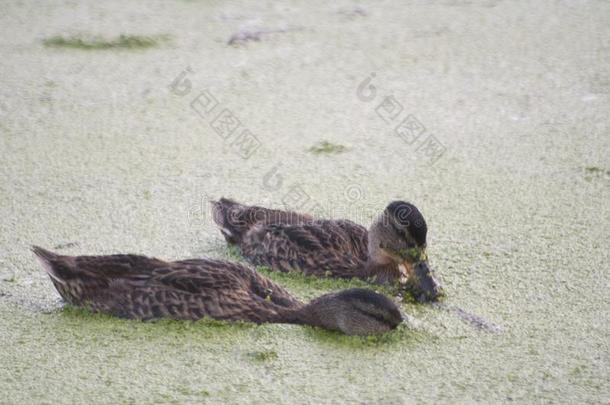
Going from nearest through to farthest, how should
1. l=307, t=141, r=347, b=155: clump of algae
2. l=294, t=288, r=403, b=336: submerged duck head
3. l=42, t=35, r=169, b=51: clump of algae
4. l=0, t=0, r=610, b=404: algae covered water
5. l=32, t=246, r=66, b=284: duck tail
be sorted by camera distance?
l=0, t=0, r=610, b=404: algae covered water < l=294, t=288, r=403, b=336: submerged duck head < l=32, t=246, r=66, b=284: duck tail < l=307, t=141, r=347, b=155: clump of algae < l=42, t=35, r=169, b=51: clump of algae

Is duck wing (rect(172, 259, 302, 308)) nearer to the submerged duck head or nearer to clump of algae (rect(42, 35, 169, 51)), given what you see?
the submerged duck head

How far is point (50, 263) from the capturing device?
333cm

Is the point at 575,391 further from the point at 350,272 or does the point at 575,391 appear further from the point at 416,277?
the point at 350,272

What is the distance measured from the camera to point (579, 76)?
5277 millimetres

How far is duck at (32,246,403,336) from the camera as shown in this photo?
3.09 m

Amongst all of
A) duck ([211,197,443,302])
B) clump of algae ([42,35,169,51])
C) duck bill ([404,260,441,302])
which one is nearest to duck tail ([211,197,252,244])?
duck ([211,197,443,302])

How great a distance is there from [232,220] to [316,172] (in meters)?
0.70

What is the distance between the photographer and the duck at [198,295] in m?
3.09

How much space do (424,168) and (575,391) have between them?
6.10 ft

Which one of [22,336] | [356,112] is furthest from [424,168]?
[22,336]

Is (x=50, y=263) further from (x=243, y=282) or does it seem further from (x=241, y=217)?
(x=241, y=217)

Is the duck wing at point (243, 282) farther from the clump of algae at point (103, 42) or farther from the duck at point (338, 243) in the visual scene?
the clump of algae at point (103, 42)

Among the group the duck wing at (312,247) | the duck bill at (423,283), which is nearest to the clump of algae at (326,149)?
the duck wing at (312,247)

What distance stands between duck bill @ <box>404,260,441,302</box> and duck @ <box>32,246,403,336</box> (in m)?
0.28
